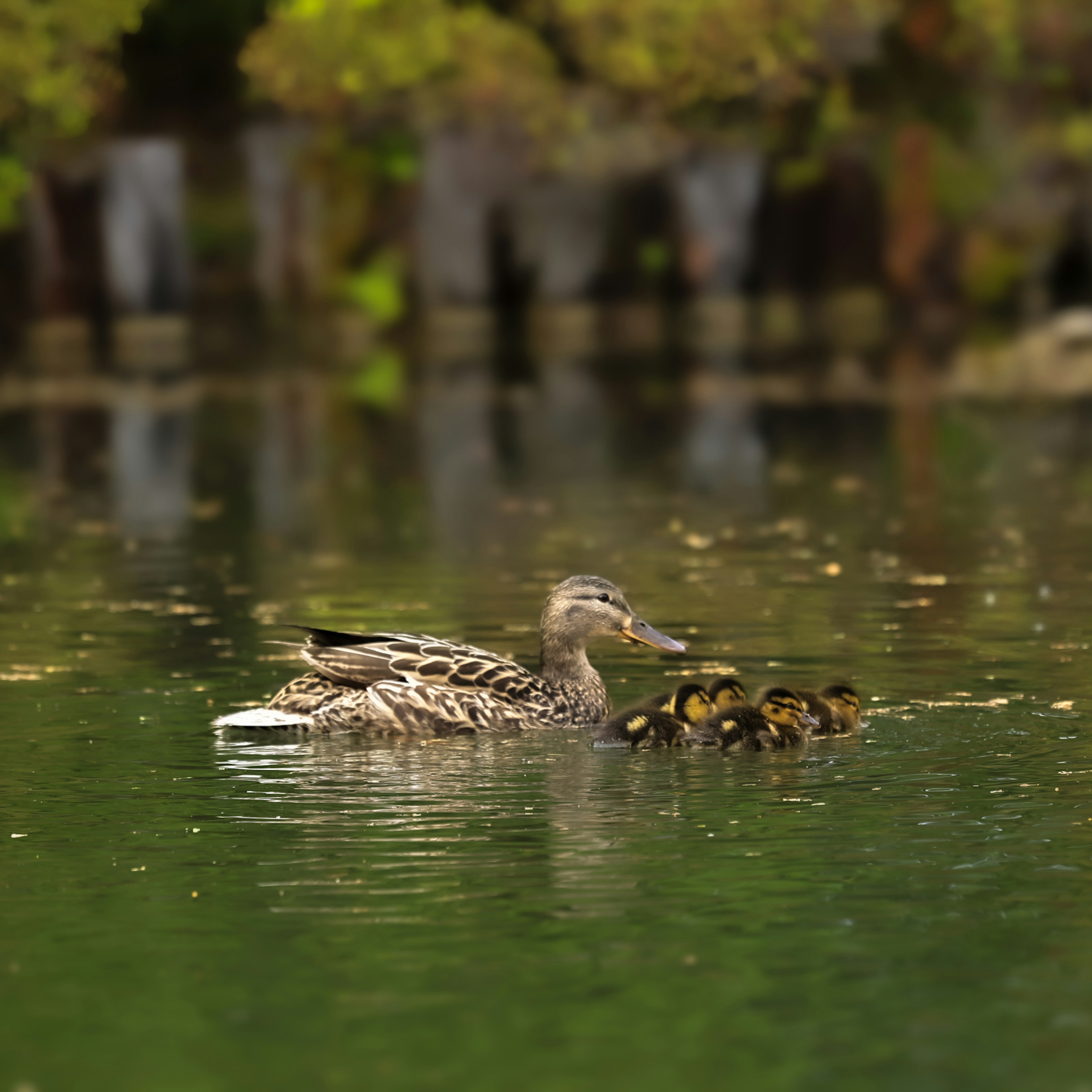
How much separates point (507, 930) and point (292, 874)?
887 mm

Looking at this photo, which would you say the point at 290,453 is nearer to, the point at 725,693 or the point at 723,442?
the point at 723,442

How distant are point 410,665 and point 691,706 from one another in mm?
1145

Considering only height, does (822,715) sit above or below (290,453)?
below

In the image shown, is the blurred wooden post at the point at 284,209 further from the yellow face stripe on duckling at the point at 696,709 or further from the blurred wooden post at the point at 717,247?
the yellow face stripe on duckling at the point at 696,709

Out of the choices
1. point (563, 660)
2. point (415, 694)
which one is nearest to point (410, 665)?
point (415, 694)

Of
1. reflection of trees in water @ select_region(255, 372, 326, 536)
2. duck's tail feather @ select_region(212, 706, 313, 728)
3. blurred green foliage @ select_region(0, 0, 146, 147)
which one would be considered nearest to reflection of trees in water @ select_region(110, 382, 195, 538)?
reflection of trees in water @ select_region(255, 372, 326, 536)

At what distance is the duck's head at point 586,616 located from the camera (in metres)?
9.74

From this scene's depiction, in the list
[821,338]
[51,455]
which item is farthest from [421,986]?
[821,338]

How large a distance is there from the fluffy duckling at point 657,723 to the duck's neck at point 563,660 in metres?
0.69

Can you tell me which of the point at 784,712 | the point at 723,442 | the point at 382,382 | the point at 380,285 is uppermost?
the point at 380,285

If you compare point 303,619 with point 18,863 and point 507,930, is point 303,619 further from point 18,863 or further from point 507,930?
point 507,930

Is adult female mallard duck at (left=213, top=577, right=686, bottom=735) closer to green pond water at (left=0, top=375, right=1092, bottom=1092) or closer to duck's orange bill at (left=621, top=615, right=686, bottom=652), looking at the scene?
green pond water at (left=0, top=375, right=1092, bottom=1092)

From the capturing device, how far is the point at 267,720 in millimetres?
9086

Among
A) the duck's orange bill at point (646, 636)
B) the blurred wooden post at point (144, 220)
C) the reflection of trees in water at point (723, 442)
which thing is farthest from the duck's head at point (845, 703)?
the blurred wooden post at point (144, 220)
